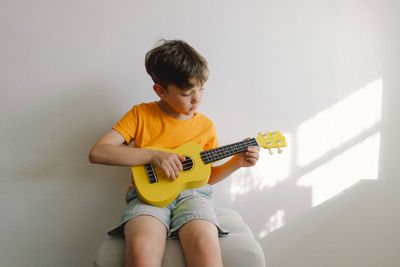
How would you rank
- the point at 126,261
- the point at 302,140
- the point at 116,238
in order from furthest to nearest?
the point at 302,140 → the point at 116,238 → the point at 126,261

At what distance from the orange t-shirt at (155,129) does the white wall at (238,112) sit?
0.21m

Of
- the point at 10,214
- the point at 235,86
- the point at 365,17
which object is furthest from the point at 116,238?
the point at 365,17

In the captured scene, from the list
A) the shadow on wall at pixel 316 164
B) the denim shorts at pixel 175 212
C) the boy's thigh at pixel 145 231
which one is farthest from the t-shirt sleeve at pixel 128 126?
the shadow on wall at pixel 316 164

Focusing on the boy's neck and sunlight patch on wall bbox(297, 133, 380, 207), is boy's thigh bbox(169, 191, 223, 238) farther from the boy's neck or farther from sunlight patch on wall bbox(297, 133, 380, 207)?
sunlight patch on wall bbox(297, 133, 380, 207)

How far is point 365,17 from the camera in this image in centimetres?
129

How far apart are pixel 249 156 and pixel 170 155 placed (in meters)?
0.32

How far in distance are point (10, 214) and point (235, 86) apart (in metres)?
1.23

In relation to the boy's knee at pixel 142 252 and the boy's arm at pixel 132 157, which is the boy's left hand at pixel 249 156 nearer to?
the boy's arm at pixel 132 157

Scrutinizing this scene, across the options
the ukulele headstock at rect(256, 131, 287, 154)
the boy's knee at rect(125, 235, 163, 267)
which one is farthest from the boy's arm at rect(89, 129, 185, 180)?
the ukulele headstock at rect(256, 131, 287, 154)

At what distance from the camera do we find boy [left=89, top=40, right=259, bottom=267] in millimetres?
784

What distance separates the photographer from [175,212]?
0.95 metres

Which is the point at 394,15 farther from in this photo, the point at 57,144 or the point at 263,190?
the point at 57,144

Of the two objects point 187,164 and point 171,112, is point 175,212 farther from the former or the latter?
point 171,112

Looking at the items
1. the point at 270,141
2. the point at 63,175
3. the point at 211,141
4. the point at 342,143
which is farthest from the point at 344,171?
the point at 63,175
